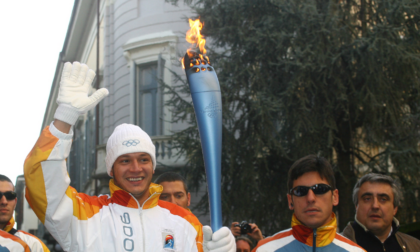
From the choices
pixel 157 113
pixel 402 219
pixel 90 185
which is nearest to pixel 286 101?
pixel 402 219

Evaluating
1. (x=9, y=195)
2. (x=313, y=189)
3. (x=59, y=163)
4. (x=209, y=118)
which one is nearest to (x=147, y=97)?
(x=9, y=195)

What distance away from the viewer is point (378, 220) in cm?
389

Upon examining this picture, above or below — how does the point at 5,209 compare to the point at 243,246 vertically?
above

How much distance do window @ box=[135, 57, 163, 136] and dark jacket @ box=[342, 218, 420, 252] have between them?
10.7 meters

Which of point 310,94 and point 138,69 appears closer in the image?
point 310,94

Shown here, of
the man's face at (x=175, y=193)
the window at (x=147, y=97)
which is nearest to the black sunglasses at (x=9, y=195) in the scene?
the man's face at (x=175, y=193)

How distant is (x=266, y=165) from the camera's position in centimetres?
951

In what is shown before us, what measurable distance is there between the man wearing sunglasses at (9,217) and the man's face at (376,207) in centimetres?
243

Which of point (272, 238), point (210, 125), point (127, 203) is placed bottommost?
point (272, 238)

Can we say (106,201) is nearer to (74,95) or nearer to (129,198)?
(129,198)

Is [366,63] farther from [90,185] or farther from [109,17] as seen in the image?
[90,185]

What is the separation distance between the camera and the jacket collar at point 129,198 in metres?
3.03

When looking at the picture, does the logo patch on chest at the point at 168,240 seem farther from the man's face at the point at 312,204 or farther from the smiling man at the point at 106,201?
the man's face at the point at 312,204

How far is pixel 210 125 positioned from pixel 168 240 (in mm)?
692
